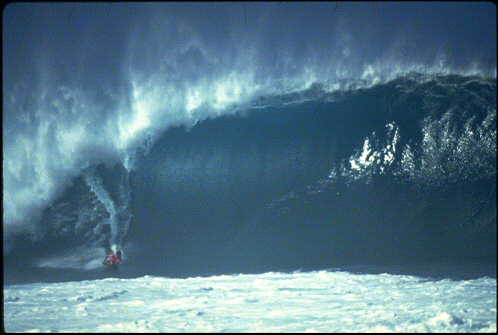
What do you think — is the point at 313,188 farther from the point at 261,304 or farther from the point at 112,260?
the point at 112,260

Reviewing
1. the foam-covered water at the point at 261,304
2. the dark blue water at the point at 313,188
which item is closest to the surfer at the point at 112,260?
the dark blue water at the point at 313,188

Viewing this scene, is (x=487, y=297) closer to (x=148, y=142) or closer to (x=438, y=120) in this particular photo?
(x=438, y=120)

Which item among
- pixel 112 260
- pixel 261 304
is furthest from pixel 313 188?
pixel 112 260

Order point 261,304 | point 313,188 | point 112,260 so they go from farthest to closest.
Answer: point 313,188 → point 112,260 → point 261,304

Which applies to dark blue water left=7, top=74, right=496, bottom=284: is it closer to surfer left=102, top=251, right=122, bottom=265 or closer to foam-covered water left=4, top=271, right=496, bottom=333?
surfer left=102, top=251, right=122, bottom=265

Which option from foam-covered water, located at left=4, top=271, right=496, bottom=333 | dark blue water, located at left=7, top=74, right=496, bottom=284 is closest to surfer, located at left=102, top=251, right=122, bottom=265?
dark blue water, located at left=7, top=74, right=496, bottom=284

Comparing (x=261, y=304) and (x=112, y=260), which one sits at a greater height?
(x=112, y=260)

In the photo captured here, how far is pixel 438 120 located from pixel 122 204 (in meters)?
6.92

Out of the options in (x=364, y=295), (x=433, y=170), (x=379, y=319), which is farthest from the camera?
(x=433, y=170)

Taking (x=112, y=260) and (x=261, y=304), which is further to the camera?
(x=112, y=260)

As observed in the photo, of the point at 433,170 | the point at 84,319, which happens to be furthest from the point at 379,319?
the point at 433,170

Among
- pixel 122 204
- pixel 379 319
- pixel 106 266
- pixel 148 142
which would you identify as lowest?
pixel 379 319

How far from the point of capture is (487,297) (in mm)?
4270

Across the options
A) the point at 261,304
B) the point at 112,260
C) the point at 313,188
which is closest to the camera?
the point at 261,304
